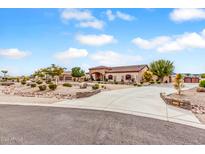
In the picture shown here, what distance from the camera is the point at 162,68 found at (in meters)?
41.9

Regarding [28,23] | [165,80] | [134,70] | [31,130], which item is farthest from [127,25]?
[165,80]

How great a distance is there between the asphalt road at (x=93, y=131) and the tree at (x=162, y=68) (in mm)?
37113

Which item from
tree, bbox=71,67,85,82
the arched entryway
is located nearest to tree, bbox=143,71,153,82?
the arched entryway

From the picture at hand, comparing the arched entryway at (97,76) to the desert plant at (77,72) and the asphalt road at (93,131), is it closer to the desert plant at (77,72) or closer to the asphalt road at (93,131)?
the desert plant at (77,72)

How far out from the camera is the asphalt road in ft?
15.6

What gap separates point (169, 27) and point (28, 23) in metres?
10.6

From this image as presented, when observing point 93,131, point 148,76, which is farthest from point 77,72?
point 93,131

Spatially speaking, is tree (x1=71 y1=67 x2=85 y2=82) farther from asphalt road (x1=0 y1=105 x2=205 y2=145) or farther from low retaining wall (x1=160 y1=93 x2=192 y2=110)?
asphalt road (x1=0 y1=105 x2=205 y2=145)

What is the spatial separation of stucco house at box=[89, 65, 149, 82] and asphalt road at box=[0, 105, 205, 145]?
34.2 m
